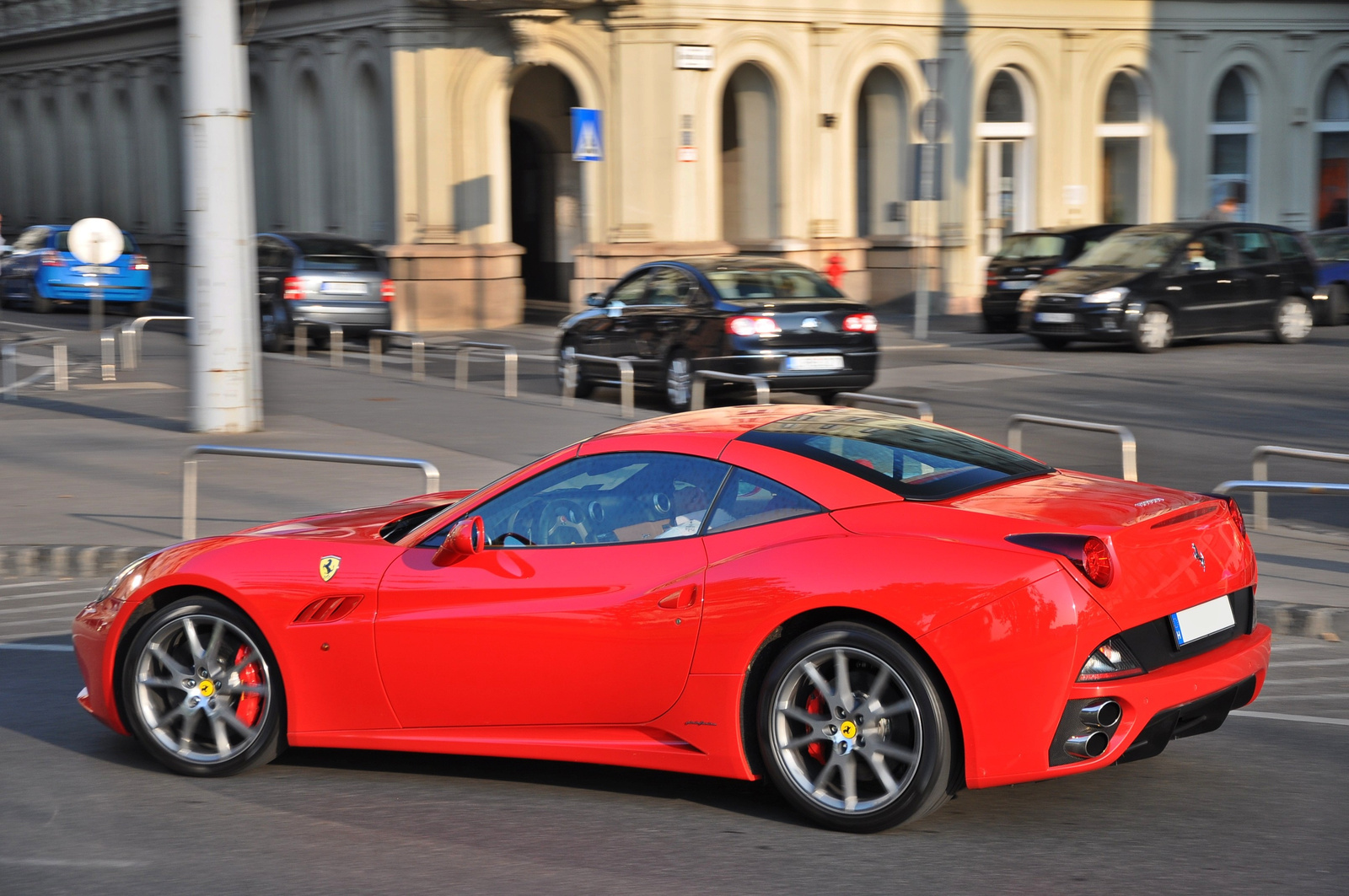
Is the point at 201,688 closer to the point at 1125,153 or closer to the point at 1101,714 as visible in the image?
the point at 1101,714

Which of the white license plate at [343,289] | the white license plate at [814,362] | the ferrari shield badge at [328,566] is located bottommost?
the ferrari shield badge at [328,566]

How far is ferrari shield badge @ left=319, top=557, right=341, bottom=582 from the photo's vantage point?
564 centimetres

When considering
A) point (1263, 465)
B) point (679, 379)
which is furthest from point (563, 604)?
point (679, 379)

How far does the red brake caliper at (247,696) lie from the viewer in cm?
576

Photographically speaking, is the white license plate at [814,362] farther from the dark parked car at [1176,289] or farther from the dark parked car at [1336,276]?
the dark parked car at [1336,276]

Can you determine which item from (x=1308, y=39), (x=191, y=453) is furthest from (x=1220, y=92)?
(x=191, y=453)

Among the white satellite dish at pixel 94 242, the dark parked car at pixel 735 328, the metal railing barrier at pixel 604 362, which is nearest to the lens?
the metal railing barrier at pixel 604 362

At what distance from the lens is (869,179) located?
32688mm

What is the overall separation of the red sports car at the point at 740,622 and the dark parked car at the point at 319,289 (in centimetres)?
1801

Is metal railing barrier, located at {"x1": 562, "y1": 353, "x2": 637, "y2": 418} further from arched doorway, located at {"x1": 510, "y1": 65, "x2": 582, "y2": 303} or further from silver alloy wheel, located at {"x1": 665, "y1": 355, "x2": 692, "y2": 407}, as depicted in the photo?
arched doorway, located at {"x1": 510, "y1": 65, "x2": 582, "y2": 303}

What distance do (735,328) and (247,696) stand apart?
10.6 meters

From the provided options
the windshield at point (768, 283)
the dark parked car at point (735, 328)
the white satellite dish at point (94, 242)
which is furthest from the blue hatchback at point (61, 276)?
the windshield at point (768, 283)

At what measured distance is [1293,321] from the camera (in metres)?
23.0

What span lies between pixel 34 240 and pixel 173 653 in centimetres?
2863
